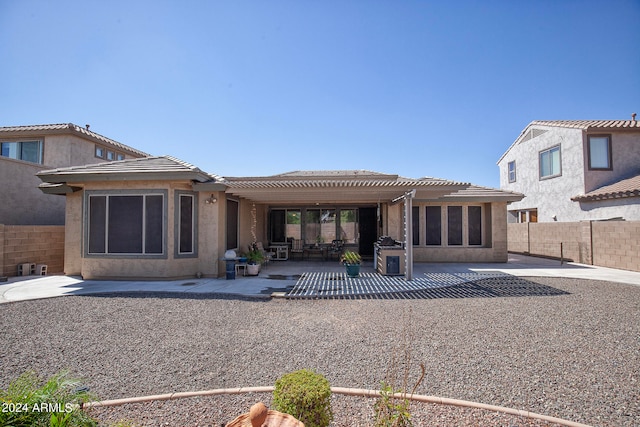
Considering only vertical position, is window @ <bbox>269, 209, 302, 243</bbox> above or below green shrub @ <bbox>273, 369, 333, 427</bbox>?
above

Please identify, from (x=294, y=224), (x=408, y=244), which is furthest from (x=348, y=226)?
(x=408, y=244)

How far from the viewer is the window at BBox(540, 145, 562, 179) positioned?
53.6 feet

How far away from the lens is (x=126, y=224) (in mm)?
9008

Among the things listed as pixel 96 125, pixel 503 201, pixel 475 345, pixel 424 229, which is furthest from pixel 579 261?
pixel 96 125

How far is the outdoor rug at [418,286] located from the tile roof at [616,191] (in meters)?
7.21

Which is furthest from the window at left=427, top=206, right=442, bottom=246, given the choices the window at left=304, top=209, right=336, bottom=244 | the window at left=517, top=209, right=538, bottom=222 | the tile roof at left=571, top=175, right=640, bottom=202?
the window at left=517, top=209, right=538, bottom=222

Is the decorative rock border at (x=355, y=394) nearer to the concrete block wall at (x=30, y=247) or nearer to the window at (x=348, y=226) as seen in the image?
the concrete block wall at (x=30, y=247)

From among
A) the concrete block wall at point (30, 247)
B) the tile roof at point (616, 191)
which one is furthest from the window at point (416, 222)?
the concrete block wall at point (30, 247)

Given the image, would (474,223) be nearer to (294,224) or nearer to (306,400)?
(294,224)

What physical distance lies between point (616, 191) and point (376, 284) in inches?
486

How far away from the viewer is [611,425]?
8.11 ft

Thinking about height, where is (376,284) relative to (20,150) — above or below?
below

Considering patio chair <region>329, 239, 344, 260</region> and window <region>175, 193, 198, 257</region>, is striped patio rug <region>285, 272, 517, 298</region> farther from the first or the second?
patio chair <region>329, 239, 344, 260</region>

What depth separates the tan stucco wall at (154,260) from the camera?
8.91 m
